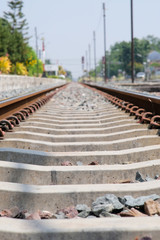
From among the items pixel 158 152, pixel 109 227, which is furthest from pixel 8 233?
pixel 158 152

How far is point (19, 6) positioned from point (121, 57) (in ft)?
211

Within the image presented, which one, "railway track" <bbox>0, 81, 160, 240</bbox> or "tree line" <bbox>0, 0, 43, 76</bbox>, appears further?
"tree line" <bbox>0, 0, 43, 76</bbox>

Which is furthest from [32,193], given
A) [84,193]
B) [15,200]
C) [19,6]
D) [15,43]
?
[19,6]

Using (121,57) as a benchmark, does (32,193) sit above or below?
below

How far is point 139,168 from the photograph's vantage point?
268 centimetres

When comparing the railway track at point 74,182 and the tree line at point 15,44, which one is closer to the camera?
the railway track at point 74,182

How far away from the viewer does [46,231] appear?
1.57m

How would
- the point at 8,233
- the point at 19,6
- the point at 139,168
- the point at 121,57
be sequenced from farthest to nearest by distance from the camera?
the point at 121,57
the point at 19,6
the point at 139,168
the point at 8,233

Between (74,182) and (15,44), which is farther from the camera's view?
(15,44)

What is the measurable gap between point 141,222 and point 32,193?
725 mm

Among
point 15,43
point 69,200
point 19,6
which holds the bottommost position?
point 69,200

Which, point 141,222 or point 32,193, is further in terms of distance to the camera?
point 32,193

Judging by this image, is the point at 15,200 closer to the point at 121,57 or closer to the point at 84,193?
the point at 84,193

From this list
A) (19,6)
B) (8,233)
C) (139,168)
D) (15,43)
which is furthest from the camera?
(19,6)
